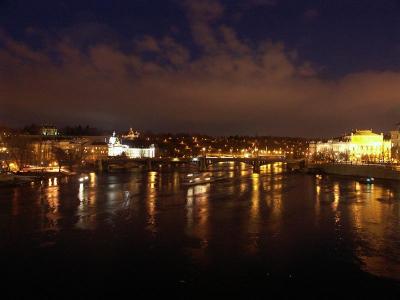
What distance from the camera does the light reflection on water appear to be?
1247 cm

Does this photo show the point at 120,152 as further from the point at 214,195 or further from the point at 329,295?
the point at 329,295

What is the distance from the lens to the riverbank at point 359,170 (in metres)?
39.1

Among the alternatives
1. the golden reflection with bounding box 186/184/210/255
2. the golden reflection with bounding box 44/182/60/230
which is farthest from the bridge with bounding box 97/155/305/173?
the golden reflection with bounding box 44/182/60/230

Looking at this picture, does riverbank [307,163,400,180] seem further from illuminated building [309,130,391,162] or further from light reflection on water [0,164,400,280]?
illuminated building [309,130,391,162]

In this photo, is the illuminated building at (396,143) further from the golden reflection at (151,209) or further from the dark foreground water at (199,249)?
the dark foreground water at (199,249)

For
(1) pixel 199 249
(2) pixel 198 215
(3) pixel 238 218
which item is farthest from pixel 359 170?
(1) pixel 199 249

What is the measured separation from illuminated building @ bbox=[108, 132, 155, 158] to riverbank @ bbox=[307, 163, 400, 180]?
39.4 meters

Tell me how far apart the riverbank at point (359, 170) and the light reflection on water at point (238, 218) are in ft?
40.6

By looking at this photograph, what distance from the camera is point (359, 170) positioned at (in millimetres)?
44062

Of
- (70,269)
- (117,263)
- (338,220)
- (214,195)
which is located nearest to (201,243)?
(117,263)

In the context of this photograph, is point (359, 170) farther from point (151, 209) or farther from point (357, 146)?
point (357, 146)

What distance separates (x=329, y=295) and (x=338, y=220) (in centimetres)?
843

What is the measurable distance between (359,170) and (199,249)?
34.7 m

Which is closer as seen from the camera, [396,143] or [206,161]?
[206,161]
